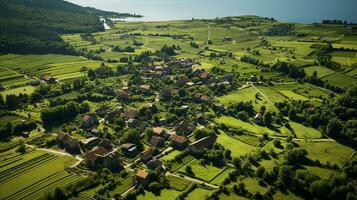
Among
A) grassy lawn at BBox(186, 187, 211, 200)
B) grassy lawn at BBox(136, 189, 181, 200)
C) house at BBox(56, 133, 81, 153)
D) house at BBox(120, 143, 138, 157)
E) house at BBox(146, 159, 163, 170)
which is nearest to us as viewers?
grassy lawn at BBox(136, 189, 181, 200)

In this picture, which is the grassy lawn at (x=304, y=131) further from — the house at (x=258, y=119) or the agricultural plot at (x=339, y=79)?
the agricultural plot at (x=339, y=79)

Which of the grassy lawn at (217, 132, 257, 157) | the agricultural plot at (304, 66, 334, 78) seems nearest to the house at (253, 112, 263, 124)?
the grassy lawn at (217, 132, 257, 157)

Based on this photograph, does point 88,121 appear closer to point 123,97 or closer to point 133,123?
point 133,123

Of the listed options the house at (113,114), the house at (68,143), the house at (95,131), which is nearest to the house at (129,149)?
the house at (68,143)

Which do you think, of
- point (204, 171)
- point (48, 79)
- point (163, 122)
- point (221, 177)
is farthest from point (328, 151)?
point (48, 79)

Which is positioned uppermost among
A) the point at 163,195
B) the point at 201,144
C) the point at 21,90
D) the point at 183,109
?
the point at 21,90

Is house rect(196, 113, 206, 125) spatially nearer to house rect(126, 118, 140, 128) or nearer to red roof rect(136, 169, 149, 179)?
house rect(126, 118, 140, 128)
